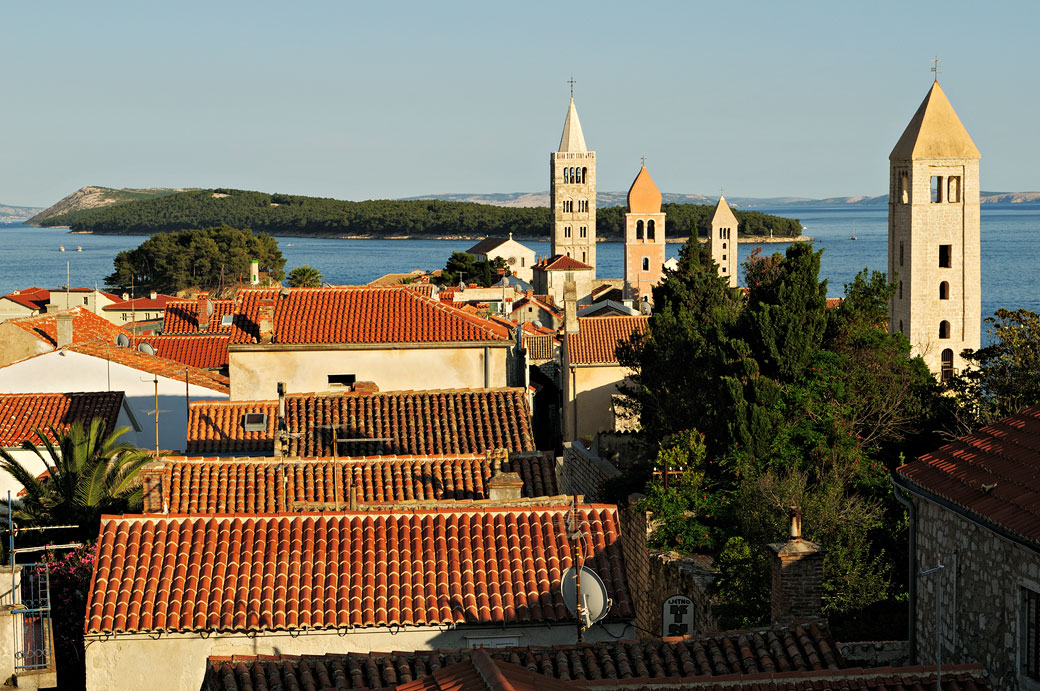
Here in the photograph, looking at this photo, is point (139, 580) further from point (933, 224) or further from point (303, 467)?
point (933, 224)

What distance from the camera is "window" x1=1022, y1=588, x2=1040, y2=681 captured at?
9188mm

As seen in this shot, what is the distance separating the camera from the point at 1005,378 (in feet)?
93.1

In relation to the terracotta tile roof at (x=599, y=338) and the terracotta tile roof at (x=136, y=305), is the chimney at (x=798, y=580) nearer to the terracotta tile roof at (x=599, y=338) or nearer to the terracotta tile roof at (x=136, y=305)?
the terracotta tile roof at (x=599, y=338)

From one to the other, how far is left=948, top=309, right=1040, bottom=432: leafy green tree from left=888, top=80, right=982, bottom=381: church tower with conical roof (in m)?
30.3

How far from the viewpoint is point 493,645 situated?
40.4 feet

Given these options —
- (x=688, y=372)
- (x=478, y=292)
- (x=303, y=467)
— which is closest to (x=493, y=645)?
(x=303, y=467)

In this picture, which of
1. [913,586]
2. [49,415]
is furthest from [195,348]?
[913,586]

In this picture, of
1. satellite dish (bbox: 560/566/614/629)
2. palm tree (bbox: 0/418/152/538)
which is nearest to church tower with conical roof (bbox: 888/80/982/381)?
palm tree (bbox: 0/418/152/538)

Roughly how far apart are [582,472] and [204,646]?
1489 cm

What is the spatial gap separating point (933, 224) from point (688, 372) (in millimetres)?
37604

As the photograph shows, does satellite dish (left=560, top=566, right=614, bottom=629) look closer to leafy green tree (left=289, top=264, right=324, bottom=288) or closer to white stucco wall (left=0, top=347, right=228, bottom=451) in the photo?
white stucco wall (left=0, top=347, right=228, bottom=451)

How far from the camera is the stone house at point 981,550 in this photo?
926 cm

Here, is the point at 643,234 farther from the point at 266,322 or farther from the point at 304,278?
the point at 266,322

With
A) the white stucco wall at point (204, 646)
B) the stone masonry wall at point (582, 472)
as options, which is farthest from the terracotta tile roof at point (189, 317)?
the white stucco wall at point (204, 646)
